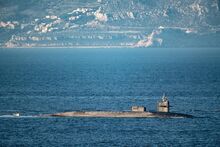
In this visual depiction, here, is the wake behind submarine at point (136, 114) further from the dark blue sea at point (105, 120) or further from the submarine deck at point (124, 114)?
the dark blue sea at point (105, 120)

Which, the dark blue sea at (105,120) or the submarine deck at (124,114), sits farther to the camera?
the submarine deck at (124,114)

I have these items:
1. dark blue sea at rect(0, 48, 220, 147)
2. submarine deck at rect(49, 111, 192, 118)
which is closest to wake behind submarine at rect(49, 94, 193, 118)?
submarine deck at rect(49, 111, 192, 118)

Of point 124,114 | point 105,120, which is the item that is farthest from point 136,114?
point 105,120

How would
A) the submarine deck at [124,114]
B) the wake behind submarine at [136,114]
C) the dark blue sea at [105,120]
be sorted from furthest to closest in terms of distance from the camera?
the wake behind submarine at [136,114] < the submarine deck at [124,114] < the dark blue sea at [105,120]

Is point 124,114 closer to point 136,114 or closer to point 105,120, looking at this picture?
point 136,114

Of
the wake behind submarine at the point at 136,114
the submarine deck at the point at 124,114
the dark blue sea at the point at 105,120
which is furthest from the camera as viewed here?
the wake behind submarine at the point at 136,114

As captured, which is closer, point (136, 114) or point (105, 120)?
point (105, 120)

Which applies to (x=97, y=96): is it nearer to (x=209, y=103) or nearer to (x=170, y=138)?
(x=209, y=103)

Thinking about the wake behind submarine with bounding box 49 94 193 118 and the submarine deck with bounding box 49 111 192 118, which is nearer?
the submarine deck with bounding box 49 111 192 118

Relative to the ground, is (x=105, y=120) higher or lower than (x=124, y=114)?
lower

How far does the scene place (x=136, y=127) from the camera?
12212cm

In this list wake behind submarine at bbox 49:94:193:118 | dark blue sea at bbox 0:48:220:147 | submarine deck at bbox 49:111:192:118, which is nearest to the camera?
dark blue sea at bbox 0:48:220:147

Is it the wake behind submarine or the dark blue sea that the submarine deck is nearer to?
the wake behind submarine

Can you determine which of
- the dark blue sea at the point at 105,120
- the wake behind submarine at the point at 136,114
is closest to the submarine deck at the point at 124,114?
the wake behind submarine at the point at 136,114
